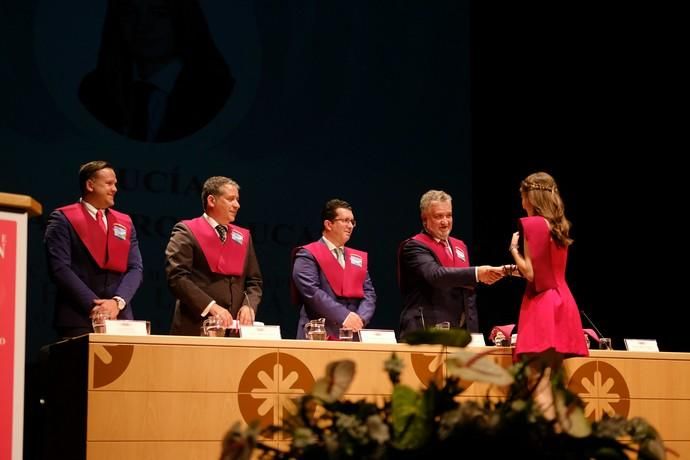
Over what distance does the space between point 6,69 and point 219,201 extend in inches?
57.7

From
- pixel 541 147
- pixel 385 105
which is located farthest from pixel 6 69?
pixel 541 147

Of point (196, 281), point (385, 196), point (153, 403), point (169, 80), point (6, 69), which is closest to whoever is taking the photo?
point (153, 403)

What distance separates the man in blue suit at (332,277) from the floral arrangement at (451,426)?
12.8 feet

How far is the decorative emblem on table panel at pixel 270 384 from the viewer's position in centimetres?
392

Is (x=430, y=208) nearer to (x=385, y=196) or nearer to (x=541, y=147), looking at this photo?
(x=385, y=196)

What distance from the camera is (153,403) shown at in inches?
149

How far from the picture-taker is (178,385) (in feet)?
12.6

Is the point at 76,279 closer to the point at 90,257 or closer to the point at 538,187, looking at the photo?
the point at 90,257

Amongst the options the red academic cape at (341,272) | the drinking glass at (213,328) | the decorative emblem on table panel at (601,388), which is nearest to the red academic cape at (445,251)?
the red academic cape at (341,272)

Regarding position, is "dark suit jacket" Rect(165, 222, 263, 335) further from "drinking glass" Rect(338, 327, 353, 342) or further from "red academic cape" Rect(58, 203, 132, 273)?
"drinking glass" Rect(338, 327, 353, 342)

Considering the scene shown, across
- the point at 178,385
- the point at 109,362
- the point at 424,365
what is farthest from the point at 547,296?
the point at 109,362

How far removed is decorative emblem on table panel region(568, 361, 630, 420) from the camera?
448 cm

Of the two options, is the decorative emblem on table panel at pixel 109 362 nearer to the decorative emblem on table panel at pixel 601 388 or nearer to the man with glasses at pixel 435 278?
the man with glasses at pixel 435 278

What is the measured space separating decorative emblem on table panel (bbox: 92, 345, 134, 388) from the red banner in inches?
82.6
